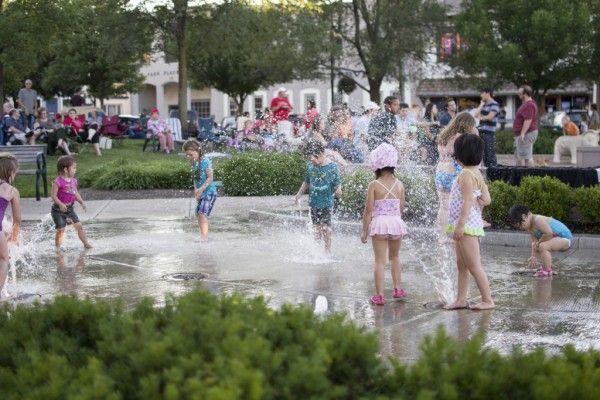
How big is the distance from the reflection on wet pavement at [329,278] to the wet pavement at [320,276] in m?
0.01

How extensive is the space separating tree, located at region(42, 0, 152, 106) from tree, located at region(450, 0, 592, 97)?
1109cm

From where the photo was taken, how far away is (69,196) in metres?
11.1

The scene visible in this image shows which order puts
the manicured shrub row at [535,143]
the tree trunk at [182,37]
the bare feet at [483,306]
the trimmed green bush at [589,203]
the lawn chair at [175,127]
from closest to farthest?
the bare feet at [483,306]
the trimmed green bush at [589,203]
the manicured shrub row at [535,143]
the tree trunk at [182,37]
the lawn chair at [175,127]

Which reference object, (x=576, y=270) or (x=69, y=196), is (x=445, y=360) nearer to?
(x=576, y=270)

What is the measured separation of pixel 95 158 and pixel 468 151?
62.5ft

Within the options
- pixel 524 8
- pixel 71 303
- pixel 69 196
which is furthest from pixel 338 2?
pixel 71 303

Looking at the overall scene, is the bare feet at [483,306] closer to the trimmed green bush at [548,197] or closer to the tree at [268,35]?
the trimmed green bush at [548,197]

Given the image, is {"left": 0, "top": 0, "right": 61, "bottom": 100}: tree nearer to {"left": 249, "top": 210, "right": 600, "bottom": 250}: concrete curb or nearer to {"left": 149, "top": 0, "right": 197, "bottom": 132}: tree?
{"left": 149, "top": 0, "right": 197, "bottom": 132}: tree

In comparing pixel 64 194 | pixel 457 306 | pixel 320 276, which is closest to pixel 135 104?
pixel 64 194

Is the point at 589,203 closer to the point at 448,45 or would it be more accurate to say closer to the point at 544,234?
the point at 544,234

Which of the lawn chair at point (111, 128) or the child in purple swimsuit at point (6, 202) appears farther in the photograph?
the lawn chair at point (111, 128)

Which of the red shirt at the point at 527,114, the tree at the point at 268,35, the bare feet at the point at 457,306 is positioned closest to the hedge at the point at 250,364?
the bare feet at the point at 457,306

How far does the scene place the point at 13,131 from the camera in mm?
24594

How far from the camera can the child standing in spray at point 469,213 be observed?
7477mm
